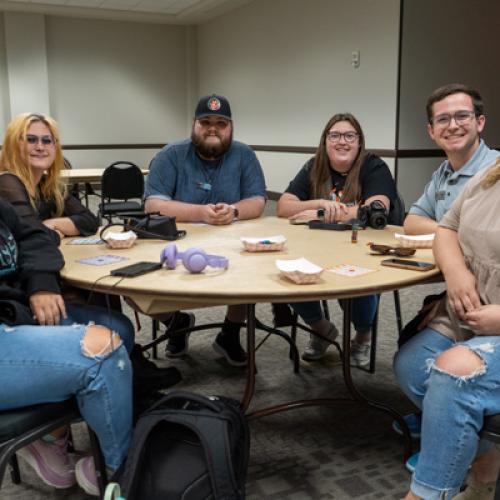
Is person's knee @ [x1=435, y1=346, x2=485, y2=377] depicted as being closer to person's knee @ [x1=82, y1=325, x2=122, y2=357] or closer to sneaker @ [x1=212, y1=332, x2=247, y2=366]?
person's knee @ [x1=82, y1=325, x2=122, y2=357]

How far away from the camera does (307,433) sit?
193 centimetres

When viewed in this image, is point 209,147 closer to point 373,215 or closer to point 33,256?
point 373,215

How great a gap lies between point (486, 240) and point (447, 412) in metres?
0.45

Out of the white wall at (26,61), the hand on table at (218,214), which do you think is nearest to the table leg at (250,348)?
the hand on table at (218,214)

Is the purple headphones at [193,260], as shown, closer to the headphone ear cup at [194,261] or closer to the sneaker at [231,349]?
the headphone ear cup at [194,261]

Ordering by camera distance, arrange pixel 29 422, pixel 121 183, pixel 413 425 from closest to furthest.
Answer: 1. pixel 29 422
2. pixel 413 425
3. pixel 121 183

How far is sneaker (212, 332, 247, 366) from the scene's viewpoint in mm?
2494

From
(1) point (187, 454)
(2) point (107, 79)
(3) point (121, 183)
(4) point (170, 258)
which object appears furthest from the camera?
(2) point (107, 79)

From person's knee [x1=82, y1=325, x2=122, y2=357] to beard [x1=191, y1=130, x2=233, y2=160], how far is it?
1.38m

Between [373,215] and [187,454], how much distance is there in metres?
1.22

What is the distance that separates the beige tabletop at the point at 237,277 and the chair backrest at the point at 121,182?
3480 mm

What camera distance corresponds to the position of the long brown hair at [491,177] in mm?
1422

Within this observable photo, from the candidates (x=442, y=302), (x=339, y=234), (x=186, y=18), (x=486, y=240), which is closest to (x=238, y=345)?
(x=339, y=234)

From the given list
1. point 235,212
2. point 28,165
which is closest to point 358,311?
point 235,212
